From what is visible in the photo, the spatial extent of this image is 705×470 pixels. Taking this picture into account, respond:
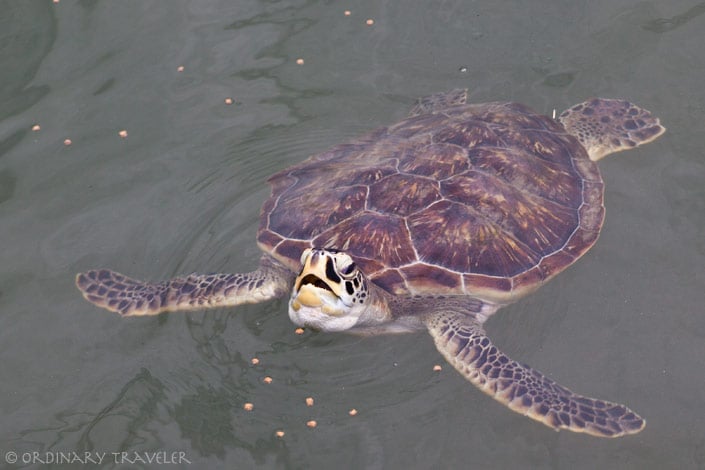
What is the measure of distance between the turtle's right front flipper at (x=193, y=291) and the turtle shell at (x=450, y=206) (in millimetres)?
201

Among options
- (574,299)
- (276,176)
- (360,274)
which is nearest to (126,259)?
(276,176)

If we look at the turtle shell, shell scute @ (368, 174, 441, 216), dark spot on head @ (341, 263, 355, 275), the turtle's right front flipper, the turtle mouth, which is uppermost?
dark spot on head @ (341, 263, 355, 275)

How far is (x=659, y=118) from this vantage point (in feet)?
18.6

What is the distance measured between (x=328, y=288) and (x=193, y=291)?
1.17 meters

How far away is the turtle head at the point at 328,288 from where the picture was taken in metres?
3.76

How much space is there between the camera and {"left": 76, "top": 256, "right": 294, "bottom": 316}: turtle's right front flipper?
4535 mm

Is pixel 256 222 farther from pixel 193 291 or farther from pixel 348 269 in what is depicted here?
pixel 348 269

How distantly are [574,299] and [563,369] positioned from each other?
56 cm

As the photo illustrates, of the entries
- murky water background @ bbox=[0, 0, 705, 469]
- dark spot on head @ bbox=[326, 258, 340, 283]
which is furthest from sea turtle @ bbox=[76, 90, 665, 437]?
murky water background @ bbox=[0, 0, 705, 469]

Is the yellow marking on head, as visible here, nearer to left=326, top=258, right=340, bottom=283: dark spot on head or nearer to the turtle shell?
left=326, top=258, right=340, bottom=283: dark spot on head

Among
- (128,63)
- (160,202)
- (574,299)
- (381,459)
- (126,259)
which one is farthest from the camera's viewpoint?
(128,63)

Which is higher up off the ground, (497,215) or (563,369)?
(497,215)

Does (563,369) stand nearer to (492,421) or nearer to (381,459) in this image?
(492,421)

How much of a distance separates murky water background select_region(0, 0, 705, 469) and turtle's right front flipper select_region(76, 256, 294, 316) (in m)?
0.13
